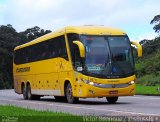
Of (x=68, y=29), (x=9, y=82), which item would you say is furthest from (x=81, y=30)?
(x=9, y=82)

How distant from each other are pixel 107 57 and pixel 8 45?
229ft

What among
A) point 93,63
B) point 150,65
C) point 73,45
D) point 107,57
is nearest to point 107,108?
point 93,63

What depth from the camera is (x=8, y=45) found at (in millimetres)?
91125

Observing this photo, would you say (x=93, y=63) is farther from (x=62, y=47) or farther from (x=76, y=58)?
(x=62, y=47)

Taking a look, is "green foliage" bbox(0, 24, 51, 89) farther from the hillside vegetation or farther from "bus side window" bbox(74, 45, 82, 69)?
"bus side window" bbox(74, 45, 82, 69)

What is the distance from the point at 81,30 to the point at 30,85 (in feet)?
30.4

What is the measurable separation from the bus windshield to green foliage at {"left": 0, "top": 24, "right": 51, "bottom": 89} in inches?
2491

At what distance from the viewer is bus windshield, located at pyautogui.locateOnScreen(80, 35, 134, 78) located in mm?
22641

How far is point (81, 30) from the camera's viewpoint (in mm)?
23594

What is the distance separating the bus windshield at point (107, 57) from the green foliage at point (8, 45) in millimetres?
63277

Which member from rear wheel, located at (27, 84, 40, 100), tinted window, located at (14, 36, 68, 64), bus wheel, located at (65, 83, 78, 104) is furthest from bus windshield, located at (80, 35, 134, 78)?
rear wheel, located at (27, 84, 40, 100)

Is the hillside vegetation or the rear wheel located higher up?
the hillside vegetation

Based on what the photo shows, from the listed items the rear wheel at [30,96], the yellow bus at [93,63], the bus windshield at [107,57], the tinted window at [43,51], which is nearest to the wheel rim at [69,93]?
the yellow bus at [93,63]

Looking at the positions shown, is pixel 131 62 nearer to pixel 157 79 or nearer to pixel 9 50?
pixel 157 79
